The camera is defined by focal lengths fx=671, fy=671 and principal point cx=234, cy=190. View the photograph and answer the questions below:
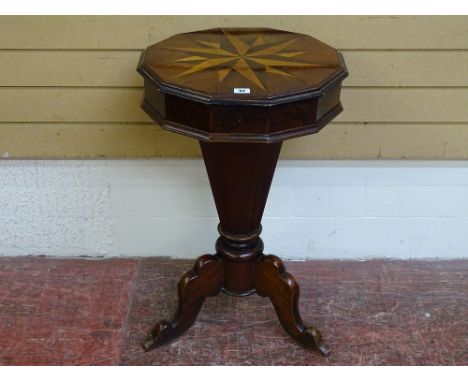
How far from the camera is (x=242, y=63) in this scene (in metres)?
2.02

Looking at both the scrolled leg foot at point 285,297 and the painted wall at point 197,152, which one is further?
the painted wall at point 197,152

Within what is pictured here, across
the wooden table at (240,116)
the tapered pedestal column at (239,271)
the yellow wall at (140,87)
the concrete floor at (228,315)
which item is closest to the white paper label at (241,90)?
the wooden table at (240,116)

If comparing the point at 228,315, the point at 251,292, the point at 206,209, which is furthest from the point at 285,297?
the point at 206,209

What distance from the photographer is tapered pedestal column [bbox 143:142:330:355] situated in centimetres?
220

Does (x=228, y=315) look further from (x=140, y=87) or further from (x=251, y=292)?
(x=140, y=87)

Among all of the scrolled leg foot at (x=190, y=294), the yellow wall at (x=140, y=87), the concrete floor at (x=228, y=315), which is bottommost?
the concrete floor at (x=228, y=315)

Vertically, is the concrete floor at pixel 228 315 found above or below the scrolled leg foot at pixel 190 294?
below

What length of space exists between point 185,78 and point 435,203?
1.39 m

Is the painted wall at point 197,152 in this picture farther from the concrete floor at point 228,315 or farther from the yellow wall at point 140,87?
the concrete floor at point 228,315

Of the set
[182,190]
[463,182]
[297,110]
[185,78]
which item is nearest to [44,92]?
[182,190]

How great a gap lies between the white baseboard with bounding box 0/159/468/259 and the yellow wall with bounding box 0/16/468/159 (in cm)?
8

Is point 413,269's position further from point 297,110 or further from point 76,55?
point 76,55

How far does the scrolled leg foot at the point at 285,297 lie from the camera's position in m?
2.35

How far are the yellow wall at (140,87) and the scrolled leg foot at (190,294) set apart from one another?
0.54 metres
